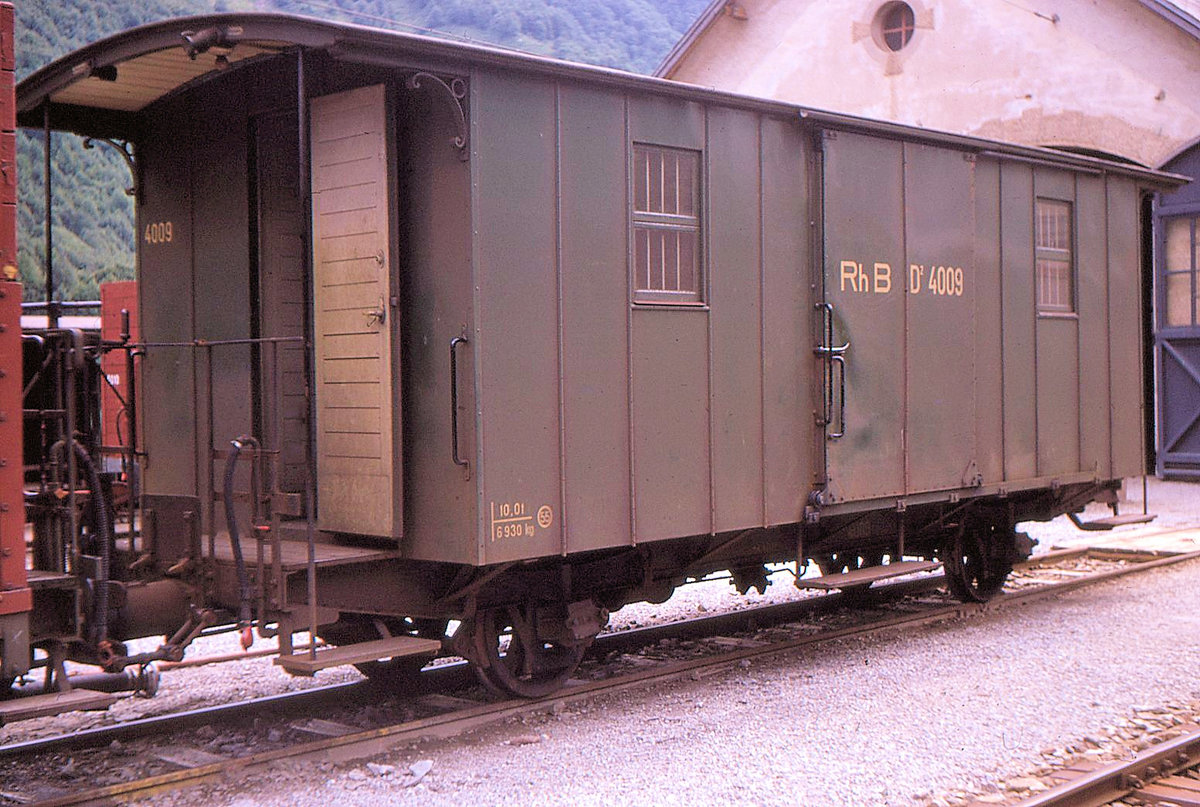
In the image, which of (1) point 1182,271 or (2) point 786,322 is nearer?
(2) point 786,322

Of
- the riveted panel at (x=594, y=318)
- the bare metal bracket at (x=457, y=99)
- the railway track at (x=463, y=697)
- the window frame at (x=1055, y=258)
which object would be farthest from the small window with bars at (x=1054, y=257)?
the bare metal bracket at (x=457, y=99)

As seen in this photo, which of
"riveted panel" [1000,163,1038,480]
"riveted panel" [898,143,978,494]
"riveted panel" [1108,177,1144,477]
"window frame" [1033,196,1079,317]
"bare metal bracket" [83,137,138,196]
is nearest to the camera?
"bare metal bracket" [83,137,138,196]

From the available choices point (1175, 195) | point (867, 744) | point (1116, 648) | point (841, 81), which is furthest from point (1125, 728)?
point (841, 81)

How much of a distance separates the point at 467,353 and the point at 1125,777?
3.88m

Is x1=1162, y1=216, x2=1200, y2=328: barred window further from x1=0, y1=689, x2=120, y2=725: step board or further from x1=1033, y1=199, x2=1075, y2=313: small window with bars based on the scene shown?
x1=0, y1=689, x2=120, y2=725: step board

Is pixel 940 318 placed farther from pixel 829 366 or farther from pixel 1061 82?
pixel 1061 82

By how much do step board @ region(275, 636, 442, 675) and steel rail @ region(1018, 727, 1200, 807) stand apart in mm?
3084

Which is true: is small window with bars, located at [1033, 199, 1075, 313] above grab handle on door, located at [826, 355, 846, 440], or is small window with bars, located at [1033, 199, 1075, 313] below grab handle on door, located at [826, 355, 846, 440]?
above

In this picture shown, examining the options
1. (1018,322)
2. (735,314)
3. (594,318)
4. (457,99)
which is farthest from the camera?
(1018,322)

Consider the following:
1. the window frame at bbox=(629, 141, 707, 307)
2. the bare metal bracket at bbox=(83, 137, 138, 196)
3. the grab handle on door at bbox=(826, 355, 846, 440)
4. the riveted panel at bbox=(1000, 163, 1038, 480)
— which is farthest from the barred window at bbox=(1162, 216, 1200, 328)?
the bare metal bracket at bbox=(83, 137, 138, 196)

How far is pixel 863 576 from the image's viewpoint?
8961mm

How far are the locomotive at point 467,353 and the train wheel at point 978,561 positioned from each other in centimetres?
111

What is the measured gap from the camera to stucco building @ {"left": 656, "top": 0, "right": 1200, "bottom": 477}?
18.2 metres

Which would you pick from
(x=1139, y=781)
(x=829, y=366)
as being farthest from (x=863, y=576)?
(x=1139, y=781)
